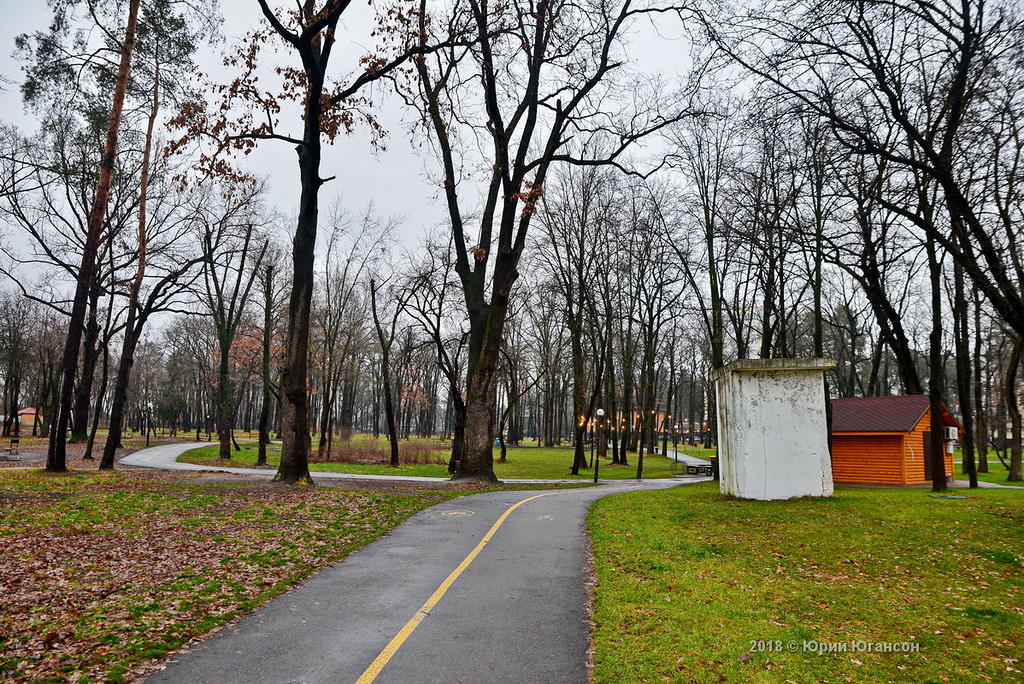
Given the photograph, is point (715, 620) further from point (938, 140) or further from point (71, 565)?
point (938, 140)

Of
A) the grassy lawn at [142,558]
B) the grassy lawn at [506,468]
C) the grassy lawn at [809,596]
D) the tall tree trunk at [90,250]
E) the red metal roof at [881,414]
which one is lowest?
the grassy lawn at [506,468]

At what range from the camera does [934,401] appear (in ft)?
57.1

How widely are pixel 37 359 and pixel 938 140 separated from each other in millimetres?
63407

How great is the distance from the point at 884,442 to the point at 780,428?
15.9 meters

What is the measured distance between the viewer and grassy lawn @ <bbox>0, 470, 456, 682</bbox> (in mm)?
4484

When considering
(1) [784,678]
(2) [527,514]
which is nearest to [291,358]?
(2) [527,514]

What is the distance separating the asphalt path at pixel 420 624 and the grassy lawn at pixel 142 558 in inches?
18.1

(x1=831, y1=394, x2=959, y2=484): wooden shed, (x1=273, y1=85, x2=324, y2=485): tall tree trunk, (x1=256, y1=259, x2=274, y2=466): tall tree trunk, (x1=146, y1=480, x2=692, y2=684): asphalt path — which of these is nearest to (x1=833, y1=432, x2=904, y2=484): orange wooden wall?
(x1=831, y1=394, x2=959, y2=484): wooden shed

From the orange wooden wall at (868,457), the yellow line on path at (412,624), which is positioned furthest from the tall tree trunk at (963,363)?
the yellow line on path at (412,624)

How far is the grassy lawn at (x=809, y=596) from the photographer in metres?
4.48

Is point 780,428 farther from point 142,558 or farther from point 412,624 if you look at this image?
point 142,558

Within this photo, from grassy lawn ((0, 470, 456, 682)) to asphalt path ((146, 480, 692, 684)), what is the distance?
0.46 m

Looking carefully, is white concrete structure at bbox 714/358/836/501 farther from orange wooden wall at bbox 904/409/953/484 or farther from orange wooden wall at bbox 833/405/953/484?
orange wooden wall at bbox 904/409/953/484

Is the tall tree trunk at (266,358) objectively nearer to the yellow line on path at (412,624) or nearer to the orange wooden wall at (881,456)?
the yellow line on path at (412,624)
